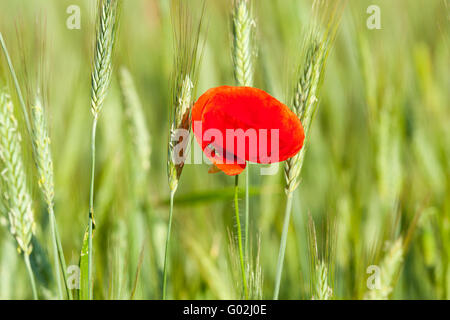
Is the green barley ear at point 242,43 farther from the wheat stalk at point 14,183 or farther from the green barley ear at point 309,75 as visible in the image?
the wheat stalk at point 14,183

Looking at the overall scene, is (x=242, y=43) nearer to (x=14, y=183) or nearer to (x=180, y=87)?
(x=180, y=87)

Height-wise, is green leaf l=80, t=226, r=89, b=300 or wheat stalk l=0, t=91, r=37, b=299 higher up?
wheat stalk l=0, t=91, r=37, b=299

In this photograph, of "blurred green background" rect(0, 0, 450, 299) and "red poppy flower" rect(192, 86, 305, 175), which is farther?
"blurred green background" rect(0, 0, 450, 299)

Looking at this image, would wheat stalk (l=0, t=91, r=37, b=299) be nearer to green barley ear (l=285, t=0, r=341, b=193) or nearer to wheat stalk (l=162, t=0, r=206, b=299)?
wheat stalk (l=162, t=0, r=206, b=299)

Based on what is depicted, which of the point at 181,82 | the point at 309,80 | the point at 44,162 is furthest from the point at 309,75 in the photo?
the point at 44,162

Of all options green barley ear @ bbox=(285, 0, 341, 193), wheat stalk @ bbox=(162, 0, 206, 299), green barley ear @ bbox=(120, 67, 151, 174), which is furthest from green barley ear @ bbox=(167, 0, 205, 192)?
green barley ear @ bbox=(120, 67, 151, 174)
